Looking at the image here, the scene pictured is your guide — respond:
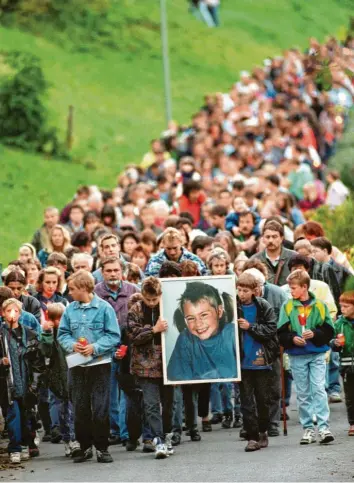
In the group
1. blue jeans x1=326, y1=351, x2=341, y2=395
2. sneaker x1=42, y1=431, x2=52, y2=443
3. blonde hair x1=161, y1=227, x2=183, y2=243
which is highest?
blonde hair x1=161, y1=227, x2=183, y2=243

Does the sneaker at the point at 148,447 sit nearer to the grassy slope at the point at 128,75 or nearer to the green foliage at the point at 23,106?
the grassy slope at the point at 128,75

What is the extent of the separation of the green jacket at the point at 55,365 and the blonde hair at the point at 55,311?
0.15 meters

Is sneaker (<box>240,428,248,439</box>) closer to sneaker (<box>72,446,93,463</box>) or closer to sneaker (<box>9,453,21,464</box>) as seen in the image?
sneaker (<box>72,446,93,463</box>)

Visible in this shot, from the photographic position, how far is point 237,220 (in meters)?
23.0

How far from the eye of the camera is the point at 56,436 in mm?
17547

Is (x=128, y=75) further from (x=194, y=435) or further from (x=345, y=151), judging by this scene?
(x=194, y=435)

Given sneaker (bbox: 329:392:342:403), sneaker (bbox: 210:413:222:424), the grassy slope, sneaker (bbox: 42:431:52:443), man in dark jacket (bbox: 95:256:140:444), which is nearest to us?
man in dark jacket (bbox: 95:256:140:444)

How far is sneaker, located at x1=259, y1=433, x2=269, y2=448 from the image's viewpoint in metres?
16.2

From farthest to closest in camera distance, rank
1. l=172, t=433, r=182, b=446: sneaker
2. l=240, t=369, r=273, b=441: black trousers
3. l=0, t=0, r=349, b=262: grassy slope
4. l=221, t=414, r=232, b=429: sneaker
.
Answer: l=0, t=0, r=349, b=262: grassy slope → l=221, t=414, r=232, b=429: sneaker → l=172, t=433, r=182, b=446: sneaker → l=240, t=369, r=273, b=441: black trousers

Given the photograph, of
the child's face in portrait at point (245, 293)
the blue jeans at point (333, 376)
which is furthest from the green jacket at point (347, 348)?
the blue jeans at point (333, 376)

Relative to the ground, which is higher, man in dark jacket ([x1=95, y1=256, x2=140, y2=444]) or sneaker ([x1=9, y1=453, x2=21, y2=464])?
man in dark jacket ([x1=95, y1=256, x2=140, y2=444])

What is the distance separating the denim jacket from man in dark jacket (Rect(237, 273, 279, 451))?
50.3 inches

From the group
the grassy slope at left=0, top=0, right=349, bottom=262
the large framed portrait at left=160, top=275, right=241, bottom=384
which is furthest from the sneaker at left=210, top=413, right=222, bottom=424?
the grassy slope at left=0, top=0, right=349, bottom=262

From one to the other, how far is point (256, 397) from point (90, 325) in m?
1.81
